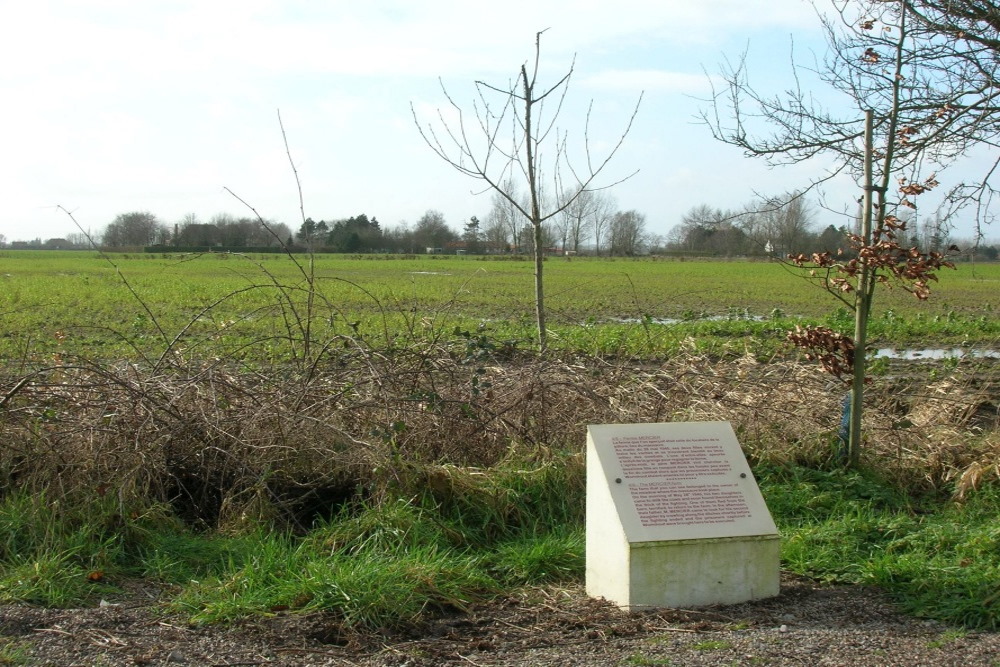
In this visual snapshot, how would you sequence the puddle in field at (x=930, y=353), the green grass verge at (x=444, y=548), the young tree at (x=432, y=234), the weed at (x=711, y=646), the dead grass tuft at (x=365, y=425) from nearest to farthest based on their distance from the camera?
the weed at (x=711, y=646), the green grass verge at (x=444, y=548), the dead grass tuft at (x=365, y=425), the puddle in field at (x=930, y=353), the young tree at (x=432, y=234)

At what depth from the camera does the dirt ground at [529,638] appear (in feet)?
13.4

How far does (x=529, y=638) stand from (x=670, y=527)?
951 mm

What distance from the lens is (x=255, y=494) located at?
6223mm

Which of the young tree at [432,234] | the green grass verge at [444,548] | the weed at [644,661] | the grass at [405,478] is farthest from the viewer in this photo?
the young tree at [432,234]

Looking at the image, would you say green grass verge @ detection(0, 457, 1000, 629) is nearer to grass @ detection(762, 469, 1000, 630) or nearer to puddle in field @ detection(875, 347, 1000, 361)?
grass @ detection(762, 469, 1000, 630)

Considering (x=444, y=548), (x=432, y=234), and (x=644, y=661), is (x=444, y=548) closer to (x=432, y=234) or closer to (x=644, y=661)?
(x=644, y=661)

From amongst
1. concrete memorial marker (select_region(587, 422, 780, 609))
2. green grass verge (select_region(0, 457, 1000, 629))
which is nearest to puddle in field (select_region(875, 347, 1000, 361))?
green grass verge (select_region(0, 457, 1000, 629))

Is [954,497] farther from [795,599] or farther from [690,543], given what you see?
[690,543]

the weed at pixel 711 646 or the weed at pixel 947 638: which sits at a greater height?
the weed at pixel 711 646

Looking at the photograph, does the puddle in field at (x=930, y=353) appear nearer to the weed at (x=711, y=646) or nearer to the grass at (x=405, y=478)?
the grass at (x=405, y=478)

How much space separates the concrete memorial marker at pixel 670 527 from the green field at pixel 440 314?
2.97m

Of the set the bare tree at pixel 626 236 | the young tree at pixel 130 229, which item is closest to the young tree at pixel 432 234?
the bare tree at pixel 626 236

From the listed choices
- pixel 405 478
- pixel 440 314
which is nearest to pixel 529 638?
pixel 405 478

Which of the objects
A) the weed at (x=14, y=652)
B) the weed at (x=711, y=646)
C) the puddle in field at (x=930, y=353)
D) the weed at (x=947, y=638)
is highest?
the weed at (x=14, y=652)
